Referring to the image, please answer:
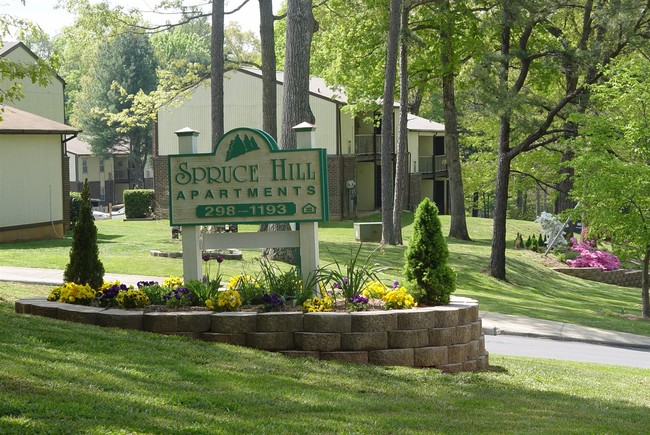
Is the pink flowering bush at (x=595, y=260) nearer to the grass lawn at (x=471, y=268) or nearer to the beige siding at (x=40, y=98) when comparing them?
the grass lawn at (x=471, y=268)

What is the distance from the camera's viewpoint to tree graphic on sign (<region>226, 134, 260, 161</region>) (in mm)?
12148

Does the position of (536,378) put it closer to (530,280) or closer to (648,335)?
(648,335)

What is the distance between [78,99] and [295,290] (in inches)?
2755

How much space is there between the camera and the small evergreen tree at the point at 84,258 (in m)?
12.3

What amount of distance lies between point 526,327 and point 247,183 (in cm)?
898

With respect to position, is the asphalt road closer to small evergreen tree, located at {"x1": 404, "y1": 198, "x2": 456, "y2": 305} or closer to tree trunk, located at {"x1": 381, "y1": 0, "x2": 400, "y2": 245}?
small evergreen tree, located at {"x1": 404, "y1": 198, "x2": 456, "y2": 305}

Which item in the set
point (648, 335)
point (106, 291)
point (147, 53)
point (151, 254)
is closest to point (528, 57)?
point (648, 335)

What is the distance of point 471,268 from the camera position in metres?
29.9

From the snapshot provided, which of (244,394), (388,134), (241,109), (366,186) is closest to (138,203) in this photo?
(241,109)

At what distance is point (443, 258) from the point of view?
480 inches

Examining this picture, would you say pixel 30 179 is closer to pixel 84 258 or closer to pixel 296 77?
pixel 296 77

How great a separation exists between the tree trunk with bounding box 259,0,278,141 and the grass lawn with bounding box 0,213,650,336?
365 centimetres

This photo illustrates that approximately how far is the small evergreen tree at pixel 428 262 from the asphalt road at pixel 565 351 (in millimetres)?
4161

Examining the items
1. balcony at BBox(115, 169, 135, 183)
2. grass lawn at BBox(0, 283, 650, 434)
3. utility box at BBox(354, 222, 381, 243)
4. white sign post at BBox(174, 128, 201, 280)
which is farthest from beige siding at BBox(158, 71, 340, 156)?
balcony at BBox(115, 169, 135, 183)
